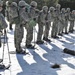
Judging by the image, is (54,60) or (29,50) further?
(29,50)

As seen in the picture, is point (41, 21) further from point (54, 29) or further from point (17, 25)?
point (17, 25)

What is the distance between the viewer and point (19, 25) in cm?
973

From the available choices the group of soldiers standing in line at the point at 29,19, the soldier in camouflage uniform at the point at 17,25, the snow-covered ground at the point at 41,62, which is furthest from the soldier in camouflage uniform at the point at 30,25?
the soldier in camouflage uniform at the point at 17,25

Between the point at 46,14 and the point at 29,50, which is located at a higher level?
the point at 46,14

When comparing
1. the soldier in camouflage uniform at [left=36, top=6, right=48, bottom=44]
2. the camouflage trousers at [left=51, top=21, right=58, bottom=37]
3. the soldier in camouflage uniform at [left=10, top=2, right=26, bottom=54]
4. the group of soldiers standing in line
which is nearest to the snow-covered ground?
the soldier in camouflage uniform at [left=10, top=2, right=26, bottom=54]

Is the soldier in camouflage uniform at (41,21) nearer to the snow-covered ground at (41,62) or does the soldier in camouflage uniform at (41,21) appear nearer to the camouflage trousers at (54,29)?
the snow-covered ground at (41,62)

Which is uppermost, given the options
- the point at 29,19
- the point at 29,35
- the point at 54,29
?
the point at 29,19

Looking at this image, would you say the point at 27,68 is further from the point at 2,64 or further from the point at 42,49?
the point at 42,49

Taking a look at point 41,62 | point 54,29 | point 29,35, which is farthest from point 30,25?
point 54,29

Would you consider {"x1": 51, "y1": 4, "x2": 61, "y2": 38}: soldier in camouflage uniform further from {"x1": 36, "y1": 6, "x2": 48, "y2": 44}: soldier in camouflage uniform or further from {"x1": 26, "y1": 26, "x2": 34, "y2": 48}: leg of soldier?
{"x1": 26, "y1": 26, "x2": 34, "y2": 48}: leg of soldier

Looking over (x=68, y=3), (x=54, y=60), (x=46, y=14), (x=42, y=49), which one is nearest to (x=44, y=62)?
(x=54, y=60)

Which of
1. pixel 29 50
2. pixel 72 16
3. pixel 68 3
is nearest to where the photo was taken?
pixel 29 50

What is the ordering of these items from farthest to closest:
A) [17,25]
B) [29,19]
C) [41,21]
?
[41,21] < [29,19] < [17,25]

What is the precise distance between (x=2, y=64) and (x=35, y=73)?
3.52ft
